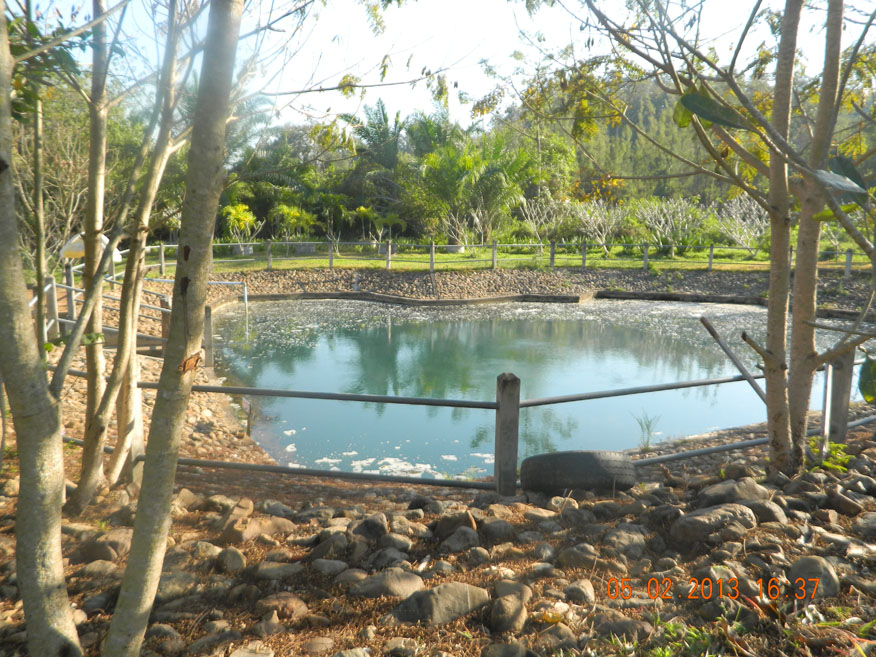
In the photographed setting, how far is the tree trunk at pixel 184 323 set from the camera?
1.53 metres

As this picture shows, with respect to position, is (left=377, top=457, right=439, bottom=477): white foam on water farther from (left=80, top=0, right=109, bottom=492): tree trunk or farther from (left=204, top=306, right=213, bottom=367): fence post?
(left=204, top=306, right=213, bottom=367): fence post

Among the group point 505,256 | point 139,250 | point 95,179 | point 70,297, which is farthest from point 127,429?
point 505,256

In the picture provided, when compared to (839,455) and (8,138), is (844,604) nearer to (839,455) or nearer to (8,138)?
(839,455)

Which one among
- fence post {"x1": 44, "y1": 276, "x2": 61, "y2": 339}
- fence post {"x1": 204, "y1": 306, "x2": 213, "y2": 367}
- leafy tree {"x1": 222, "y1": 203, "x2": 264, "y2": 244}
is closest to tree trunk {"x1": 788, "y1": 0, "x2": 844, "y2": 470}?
fence post {"x1": 44, "y1": 276, "x2": 61, "y2": 339}

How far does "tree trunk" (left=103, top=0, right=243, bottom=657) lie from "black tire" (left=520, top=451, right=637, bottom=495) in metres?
2.19

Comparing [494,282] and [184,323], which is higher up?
[184,323]

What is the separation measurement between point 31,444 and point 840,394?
4409 mm

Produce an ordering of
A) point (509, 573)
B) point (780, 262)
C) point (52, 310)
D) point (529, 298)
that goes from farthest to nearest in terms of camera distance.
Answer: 1. point (529, 298)
2. point (52, 310)
3. point (780, 262)
4. point (509, 573)

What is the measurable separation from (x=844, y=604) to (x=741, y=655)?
0.48 m

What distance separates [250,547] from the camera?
2609 millimetres

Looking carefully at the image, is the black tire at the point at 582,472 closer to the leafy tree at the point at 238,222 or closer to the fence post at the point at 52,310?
the fence post at the point at 52,310

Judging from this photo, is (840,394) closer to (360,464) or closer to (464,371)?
(360,464)

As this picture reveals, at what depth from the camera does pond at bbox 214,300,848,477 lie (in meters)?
6.29
